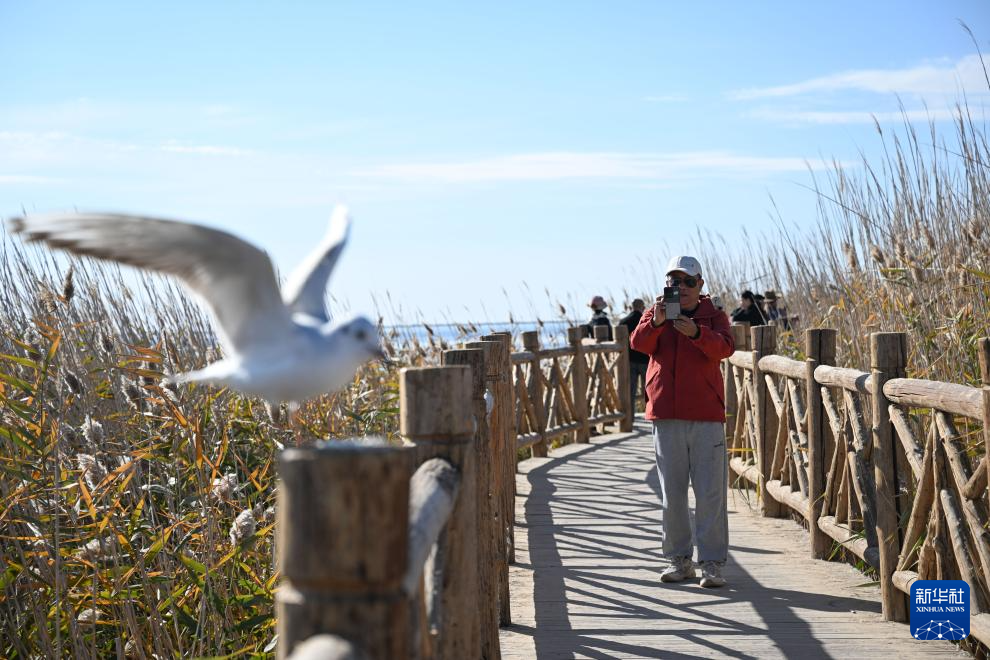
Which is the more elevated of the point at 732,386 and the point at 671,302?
the point at 671,302

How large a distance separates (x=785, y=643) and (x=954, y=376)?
146cm

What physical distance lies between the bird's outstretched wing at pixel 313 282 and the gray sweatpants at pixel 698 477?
3.22 metres

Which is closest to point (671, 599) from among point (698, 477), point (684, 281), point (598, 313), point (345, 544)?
point (698, 477)

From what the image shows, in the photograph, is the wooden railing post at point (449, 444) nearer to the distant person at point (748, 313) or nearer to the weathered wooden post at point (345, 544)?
the weathered wooden post at point (345, 544)

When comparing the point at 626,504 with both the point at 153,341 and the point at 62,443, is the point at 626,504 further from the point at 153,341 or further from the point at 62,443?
the point at 62,443

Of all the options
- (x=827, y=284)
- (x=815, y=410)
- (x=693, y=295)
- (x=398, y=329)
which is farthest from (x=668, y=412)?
(x=398, y=329)

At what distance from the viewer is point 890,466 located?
4.42 meters

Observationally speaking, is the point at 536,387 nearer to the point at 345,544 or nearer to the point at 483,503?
the point at 483,503

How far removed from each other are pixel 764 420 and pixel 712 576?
208cm

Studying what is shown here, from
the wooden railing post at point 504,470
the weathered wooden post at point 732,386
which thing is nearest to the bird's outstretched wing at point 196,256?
the wooden railing post at point 504,470

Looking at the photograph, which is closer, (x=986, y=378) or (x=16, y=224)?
(x=16, y=224)

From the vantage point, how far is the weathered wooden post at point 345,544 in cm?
131

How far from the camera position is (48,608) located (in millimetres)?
3600

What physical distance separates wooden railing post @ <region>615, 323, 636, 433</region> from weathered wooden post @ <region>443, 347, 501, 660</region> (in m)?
8.46
